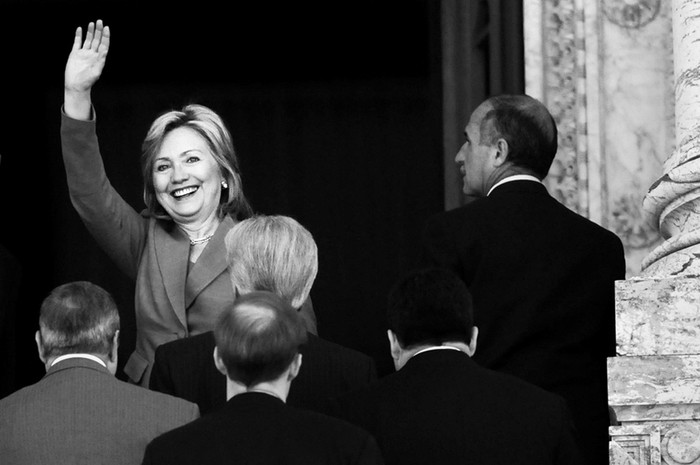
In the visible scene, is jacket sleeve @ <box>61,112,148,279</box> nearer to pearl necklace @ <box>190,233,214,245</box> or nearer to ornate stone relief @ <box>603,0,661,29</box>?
pearl necklace @ <box>190,233,214,245</box>

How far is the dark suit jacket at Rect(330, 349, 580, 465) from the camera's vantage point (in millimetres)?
4383

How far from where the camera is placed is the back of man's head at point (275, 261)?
4785mm

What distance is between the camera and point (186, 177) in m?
5.92

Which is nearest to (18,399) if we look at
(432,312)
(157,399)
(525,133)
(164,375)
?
(157,399)

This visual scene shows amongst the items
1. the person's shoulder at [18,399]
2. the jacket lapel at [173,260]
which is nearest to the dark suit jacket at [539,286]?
the jacket lapel at [173,260]

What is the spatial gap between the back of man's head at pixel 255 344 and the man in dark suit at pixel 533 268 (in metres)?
1.19

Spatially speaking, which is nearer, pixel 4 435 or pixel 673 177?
pixel 4 435

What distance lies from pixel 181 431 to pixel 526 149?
5.89ft

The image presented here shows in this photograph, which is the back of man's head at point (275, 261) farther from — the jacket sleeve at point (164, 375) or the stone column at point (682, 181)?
the stone column at point (682, 181)

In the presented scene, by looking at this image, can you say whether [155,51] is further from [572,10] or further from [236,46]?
[572,10]

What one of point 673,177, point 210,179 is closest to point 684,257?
point 673,177

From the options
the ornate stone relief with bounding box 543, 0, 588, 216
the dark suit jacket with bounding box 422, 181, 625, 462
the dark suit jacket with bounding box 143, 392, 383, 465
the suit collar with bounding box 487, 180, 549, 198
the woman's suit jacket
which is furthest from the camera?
the ornate stone relief with bounding box 543, 0, 588, 216

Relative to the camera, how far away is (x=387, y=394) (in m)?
4.50

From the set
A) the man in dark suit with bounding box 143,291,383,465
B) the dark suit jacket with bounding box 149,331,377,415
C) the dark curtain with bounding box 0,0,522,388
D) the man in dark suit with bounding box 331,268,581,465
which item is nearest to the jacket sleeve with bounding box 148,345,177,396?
the dark suit jacket with bounding box 149,331,377,415
